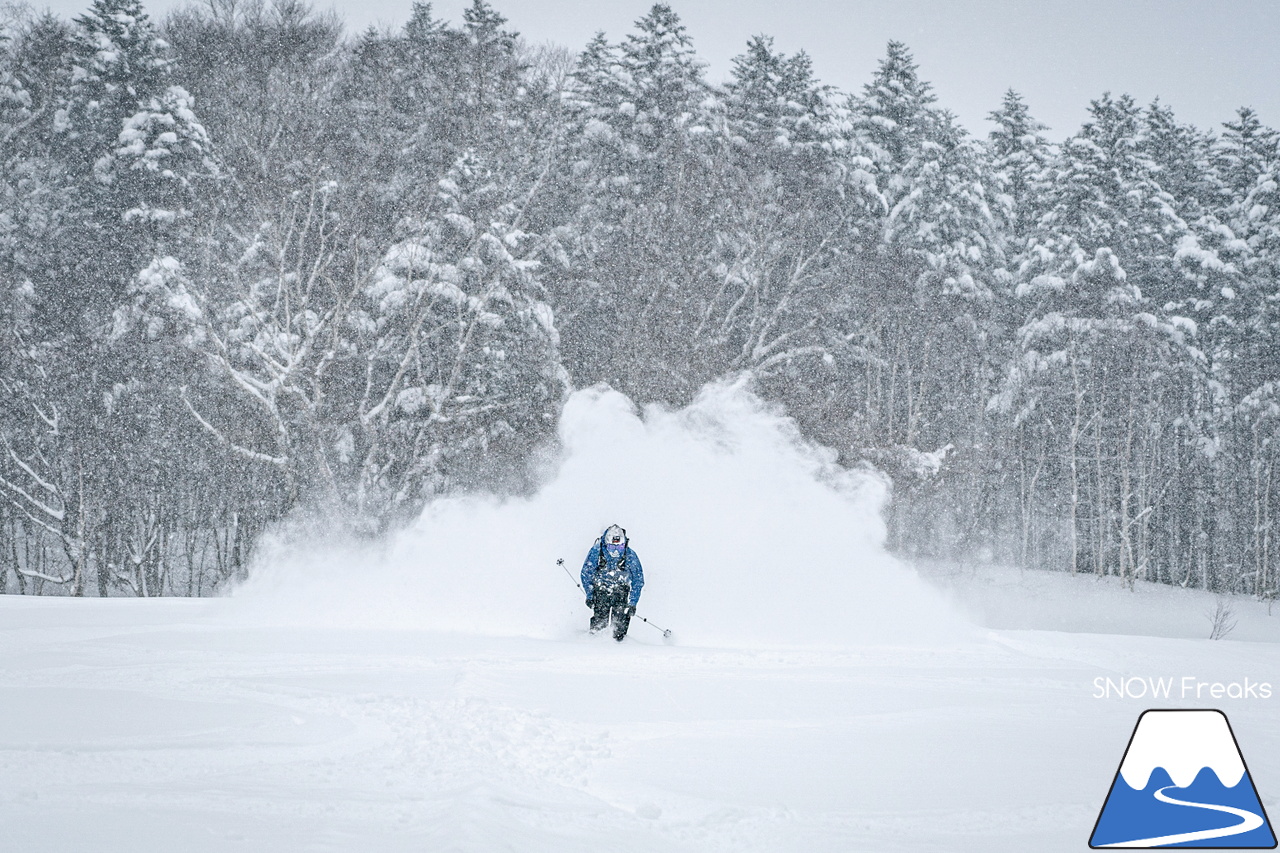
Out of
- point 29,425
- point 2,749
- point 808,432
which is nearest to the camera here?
point 2,749

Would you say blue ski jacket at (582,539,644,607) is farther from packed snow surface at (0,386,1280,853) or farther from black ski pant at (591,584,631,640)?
packed snow surface at (0,386,1280,853)

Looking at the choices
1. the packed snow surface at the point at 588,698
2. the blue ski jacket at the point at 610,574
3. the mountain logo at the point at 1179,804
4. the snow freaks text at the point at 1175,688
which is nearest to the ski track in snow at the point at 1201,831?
the mountain logo at the point at 1179,804

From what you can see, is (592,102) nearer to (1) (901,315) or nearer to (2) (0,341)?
(1) (901,315)

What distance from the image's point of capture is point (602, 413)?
898 inches

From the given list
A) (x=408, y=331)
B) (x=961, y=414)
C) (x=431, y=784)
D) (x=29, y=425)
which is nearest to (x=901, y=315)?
(x=961, y=414)

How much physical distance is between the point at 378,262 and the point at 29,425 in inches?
396

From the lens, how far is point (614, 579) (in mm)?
13055

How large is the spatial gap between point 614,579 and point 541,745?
6008 millimetres

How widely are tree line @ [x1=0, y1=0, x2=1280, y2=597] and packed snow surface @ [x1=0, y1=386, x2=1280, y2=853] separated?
6.53m

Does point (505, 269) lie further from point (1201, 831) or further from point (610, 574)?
point (1201, 831)

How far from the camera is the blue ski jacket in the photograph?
13.1 meters

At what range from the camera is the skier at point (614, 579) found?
13.1 m

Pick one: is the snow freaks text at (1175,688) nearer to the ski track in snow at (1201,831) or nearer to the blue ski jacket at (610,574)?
the ski track in snow at (1201,831)

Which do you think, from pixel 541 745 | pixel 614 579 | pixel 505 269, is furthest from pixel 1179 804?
pixel 505 269
